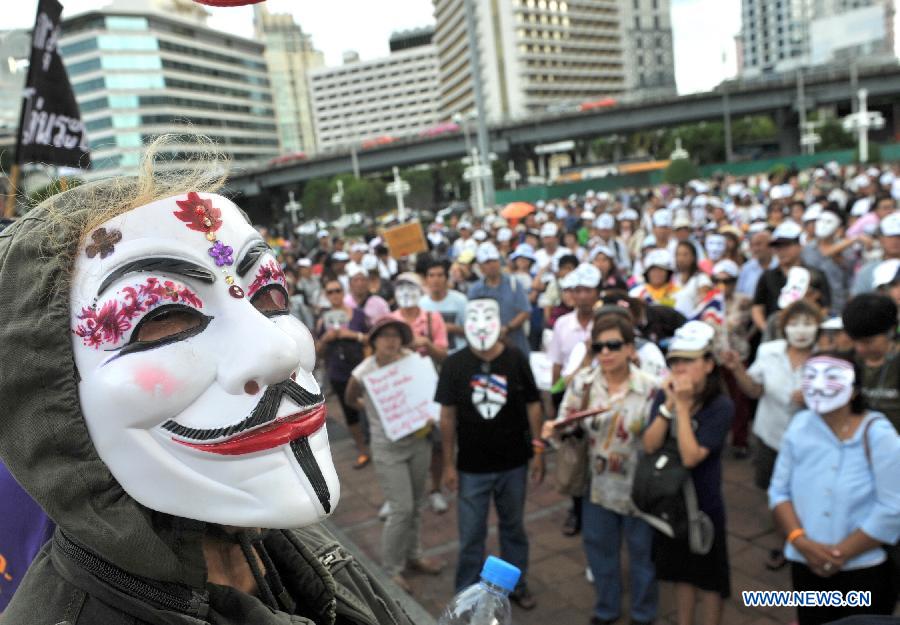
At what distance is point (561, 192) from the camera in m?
45.8

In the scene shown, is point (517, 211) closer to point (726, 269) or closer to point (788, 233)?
point (726, 269)

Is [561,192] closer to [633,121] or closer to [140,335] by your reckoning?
[633,121]

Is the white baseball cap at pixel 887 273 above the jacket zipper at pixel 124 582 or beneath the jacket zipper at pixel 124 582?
beneath

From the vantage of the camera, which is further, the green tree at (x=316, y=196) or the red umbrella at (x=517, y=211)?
the green tree at (x=316, y=196)

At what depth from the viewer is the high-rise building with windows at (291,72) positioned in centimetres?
14125

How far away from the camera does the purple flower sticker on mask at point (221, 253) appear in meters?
1.18

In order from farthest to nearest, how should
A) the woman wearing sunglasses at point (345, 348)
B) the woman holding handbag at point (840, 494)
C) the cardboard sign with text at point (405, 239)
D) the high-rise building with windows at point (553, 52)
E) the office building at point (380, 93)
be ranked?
the office building at point (380, 93)
the high-rise building with windows at point (553, 52)
the cardboard sign with text at point (405, 239)
the woman wearing sunglasses at point (345, 348)
the woman holding handbag at point (840, 494)

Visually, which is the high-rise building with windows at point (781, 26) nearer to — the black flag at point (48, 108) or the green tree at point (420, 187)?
the green tree at point (420, 187)

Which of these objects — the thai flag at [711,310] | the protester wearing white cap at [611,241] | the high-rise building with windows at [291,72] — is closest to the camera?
the thai flag at [711,310]

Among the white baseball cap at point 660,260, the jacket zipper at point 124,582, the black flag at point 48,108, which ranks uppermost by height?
the black flag at point 48,108

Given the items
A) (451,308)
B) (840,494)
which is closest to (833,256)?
(451,308)

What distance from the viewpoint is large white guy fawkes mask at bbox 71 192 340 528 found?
1.08m

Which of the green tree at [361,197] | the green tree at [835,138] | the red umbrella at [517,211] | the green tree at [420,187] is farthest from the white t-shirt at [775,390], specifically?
the green tree at [420,187]

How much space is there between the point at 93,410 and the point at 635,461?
2863 mm
